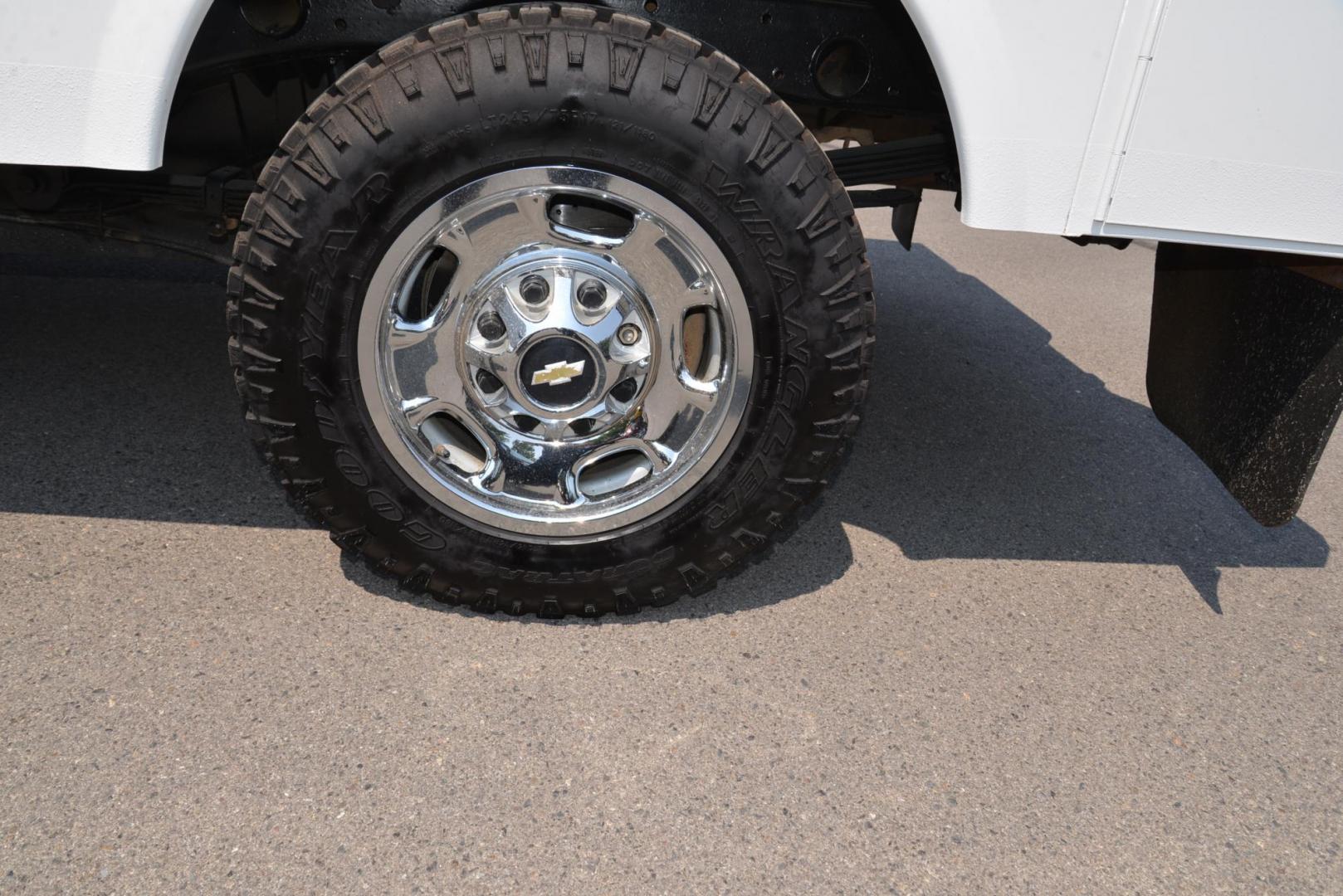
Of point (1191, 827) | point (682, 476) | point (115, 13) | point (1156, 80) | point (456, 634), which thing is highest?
point (115, 13)

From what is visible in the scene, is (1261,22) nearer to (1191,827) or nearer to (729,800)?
(1191,827)

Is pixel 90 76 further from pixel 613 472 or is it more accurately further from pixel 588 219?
pixel 613 472

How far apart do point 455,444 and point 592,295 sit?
47 cm

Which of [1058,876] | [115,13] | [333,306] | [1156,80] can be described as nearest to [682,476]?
[333,306]

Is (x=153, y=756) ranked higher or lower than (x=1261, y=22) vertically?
lower

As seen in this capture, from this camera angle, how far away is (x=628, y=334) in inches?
79.2

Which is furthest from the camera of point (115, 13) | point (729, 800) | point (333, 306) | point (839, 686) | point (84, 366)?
point (84, 366)

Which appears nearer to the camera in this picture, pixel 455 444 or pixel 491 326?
pixel 491 326

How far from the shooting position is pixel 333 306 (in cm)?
187

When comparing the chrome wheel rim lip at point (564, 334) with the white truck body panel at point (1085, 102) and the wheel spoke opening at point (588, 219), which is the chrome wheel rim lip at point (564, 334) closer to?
the wheel spoke opening at point (588, 219)

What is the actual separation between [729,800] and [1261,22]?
168 centimetres

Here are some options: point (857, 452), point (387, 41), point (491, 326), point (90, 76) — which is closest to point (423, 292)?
point (491, 326)

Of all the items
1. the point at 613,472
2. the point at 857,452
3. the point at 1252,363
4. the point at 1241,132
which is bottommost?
the point at 857,452

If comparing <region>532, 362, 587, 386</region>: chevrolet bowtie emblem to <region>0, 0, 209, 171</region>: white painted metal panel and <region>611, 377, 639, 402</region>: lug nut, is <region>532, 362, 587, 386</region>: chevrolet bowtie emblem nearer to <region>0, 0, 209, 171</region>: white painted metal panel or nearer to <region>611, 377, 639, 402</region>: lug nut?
<region>611, 377, 639, 402</region>: lug nut
